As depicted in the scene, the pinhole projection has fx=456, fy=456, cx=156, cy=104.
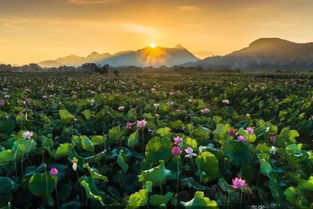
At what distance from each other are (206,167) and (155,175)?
27.8 inches

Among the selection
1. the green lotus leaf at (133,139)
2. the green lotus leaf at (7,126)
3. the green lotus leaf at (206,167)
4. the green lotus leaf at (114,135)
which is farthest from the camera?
the green lotus leaf at (7,126)

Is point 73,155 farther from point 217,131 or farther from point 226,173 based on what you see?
point 217,131

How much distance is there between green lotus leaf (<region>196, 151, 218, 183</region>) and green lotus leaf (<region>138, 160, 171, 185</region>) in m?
0.52

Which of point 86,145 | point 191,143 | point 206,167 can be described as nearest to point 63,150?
point 86,145

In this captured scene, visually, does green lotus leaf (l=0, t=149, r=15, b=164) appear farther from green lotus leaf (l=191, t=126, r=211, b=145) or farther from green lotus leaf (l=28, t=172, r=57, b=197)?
green lotus leaf (l=191, t=126, r=211, b=145)

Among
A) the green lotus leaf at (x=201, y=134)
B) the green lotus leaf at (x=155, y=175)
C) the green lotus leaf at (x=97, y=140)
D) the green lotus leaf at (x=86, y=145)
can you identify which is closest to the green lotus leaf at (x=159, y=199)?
the green lotus leaf at (x=155, y=175)

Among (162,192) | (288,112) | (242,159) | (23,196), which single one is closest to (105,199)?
(162,192)

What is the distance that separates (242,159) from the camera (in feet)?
16.4

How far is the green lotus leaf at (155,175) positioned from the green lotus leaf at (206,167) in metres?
0.52

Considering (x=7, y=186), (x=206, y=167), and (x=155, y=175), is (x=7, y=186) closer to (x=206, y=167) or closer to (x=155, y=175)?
(x=155, y=175)

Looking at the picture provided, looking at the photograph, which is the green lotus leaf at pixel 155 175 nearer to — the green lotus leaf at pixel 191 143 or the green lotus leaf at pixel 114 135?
the green lotus leaf at pixel 191 143

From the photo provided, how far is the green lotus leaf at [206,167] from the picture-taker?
4617 millimetres

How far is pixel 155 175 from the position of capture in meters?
4.18

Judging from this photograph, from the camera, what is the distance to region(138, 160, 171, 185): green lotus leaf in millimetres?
4117
